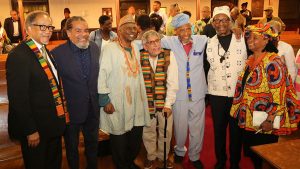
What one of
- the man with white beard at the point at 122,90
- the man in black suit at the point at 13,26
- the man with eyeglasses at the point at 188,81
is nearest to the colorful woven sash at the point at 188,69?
the man with eyeglasses at the point at 188,81

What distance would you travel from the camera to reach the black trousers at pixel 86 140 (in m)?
2.50

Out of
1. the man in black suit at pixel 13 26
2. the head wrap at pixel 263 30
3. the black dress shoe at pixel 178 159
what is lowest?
the black dress shoe at pixel 178 159

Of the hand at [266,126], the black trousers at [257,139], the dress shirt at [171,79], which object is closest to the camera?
the hand at [266,126]

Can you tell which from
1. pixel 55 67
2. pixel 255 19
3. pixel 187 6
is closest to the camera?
pixel 55 67

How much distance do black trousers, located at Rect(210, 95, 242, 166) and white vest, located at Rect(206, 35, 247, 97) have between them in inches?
3.8

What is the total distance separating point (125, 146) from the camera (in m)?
2.69

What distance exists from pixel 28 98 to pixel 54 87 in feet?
0.75

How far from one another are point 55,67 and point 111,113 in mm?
640

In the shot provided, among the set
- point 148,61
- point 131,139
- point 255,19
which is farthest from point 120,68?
point 255,19

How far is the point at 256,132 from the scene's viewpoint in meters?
2.44

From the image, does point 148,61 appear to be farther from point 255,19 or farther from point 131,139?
point 255,19

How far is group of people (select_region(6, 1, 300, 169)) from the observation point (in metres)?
2.13

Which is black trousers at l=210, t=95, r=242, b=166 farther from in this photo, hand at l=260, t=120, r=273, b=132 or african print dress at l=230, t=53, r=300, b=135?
hand at l=260, t=120, r=273, b=132

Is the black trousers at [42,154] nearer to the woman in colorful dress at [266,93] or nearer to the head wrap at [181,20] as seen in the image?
the head wrap at [181,20]
